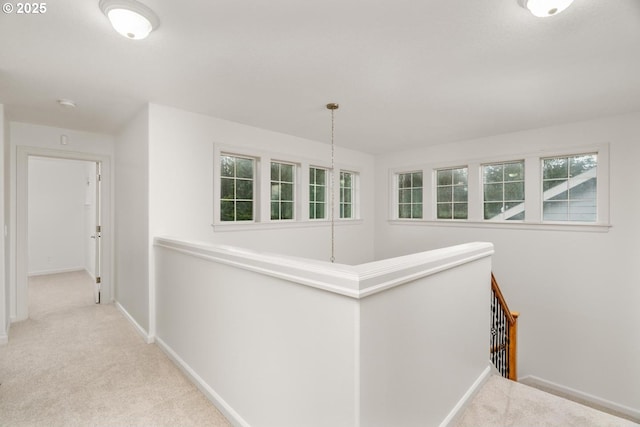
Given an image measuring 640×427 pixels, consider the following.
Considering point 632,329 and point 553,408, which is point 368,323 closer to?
point 553,408

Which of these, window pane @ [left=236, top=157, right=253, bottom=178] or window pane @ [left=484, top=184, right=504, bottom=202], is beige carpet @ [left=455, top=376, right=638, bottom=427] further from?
window pane @ [left=236, top=157, right=253, bottom=178]

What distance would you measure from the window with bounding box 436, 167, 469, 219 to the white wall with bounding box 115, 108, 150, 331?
435cm

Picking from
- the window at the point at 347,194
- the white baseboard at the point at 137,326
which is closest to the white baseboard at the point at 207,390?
the white baseboard at the point at 137,326

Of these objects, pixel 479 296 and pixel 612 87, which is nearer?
pixel 479 296

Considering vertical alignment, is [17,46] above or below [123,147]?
above

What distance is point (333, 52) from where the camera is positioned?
2.19 m

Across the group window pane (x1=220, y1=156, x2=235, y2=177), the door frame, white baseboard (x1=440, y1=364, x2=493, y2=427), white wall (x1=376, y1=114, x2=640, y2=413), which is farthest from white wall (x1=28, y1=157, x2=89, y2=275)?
white wall (x1=376, y1=114, x2=640, y2=413)

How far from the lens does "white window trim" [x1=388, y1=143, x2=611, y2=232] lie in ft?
12.1

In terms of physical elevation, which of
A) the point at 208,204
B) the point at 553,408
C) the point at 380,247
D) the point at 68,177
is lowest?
A: the point at 553,408

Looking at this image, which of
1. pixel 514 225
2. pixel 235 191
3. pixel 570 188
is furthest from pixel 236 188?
pixel 570 188

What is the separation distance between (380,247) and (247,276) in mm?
4461

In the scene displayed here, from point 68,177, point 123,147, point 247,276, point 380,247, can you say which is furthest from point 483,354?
point 68,177

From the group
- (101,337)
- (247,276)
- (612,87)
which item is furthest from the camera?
(101,337)

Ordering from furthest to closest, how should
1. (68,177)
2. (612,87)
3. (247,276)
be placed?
(68,177)
(612,87)
(247,276)
